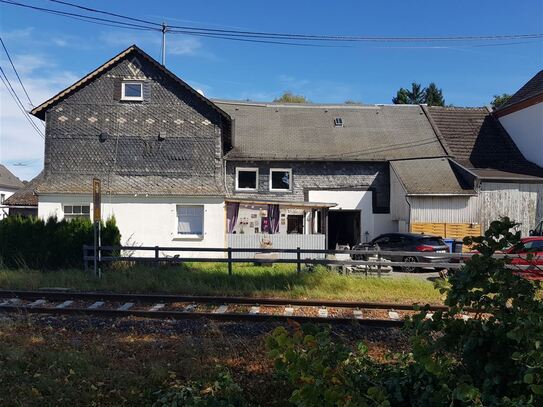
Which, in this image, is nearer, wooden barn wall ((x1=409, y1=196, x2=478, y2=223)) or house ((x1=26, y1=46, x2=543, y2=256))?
house ((x1=26, y1=46, x2=543, y2=256))

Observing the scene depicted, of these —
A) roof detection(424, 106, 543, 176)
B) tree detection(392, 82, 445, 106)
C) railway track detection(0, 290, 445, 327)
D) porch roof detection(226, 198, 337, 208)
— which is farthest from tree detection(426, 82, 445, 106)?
railway track detection(0, 290, 445, 327)

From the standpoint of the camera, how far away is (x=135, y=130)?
22.9m

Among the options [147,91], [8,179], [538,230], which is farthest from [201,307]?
[8,179]

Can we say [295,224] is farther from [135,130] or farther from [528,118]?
[528,118]

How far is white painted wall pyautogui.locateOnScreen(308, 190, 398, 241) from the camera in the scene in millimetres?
26844

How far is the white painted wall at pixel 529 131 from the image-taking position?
27844 millimetres

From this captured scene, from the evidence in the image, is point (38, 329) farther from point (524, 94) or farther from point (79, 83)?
point (524, 94)

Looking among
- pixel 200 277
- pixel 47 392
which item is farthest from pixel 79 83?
pixel 47 392

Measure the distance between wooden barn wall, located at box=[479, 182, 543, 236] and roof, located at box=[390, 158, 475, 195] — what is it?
1.07 metres

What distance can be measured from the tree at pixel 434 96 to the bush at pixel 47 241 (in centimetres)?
5872

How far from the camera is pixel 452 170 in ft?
87.1

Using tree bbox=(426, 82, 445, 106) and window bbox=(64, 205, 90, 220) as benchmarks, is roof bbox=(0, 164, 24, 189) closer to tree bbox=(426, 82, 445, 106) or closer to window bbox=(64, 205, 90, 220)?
window bbox=(64, 205, 90, 220)

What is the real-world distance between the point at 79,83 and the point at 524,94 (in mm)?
25910

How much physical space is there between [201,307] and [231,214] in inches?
495
